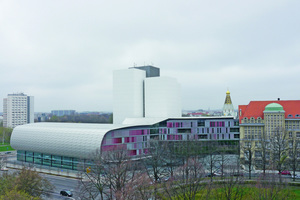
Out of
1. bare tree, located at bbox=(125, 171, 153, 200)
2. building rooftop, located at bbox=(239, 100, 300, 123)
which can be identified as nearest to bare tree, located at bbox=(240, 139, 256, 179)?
building rooftop, located at bbox=(239, 100, 300, 123)

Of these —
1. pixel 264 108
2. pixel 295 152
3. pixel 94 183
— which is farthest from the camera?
pixel 264 108

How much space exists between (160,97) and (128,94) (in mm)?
10257

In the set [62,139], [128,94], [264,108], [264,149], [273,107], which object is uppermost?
[128,94]

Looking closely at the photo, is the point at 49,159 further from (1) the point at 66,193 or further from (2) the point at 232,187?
(2) the point at 232,187

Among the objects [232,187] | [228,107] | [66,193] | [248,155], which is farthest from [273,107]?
[66,193]

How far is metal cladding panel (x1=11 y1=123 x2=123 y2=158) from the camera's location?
217ft

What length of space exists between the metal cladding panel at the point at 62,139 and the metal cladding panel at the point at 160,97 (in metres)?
19.5

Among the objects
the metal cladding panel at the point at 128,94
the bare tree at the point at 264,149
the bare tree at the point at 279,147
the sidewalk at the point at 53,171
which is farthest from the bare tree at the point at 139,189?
the metal cladding panel at the point at 128,94

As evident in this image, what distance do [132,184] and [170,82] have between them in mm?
58376

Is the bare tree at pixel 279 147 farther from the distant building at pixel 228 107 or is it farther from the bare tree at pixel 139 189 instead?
the distant building at pixel 228 107

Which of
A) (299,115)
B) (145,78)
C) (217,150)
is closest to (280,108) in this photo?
(299,115)

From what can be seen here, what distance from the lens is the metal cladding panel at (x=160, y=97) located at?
88.3 metres

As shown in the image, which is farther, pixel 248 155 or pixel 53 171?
pixel 53 171

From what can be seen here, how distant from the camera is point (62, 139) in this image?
71.9 m
